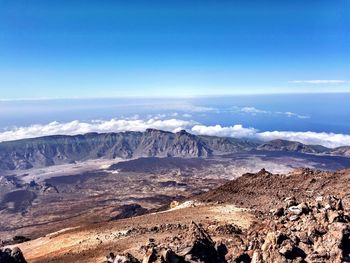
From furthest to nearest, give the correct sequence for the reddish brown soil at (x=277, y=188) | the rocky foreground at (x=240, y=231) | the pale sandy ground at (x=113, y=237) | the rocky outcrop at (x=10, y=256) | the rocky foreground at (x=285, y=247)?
the reddish brown soil at (x=277, y=188) → the pale sandy ground at (x=113, y=237) → the rocky outcrop at (x=10, y=256) → the rocky foreground at (x=240, y=231) → the rocky foreground at (x=285, y=247)

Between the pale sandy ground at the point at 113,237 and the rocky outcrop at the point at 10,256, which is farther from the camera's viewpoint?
the pale sandy ground at the point at 113,237

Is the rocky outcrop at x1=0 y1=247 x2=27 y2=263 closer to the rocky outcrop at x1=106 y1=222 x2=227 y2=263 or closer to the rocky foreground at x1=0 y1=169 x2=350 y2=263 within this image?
the rocky foreground at x1=0 y1=169 x2=350 y2=263

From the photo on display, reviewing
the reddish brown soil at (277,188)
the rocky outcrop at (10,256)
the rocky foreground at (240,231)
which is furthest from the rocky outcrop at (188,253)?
the reddish brown soil at (277,188)

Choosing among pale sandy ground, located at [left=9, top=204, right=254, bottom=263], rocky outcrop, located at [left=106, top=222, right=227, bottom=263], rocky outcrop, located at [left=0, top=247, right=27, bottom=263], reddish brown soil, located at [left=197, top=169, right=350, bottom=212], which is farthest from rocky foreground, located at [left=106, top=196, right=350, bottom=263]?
reddish brown soil, located at [left=197, top=169, right=350, bottom=212]

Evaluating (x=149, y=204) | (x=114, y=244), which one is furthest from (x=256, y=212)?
(x=149, y=204)

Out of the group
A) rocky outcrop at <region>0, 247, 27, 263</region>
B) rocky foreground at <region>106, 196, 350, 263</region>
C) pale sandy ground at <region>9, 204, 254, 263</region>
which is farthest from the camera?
pale sandy ground at <region>9, 204, 254, 263</region>

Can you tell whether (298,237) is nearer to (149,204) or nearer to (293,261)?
(293,261)

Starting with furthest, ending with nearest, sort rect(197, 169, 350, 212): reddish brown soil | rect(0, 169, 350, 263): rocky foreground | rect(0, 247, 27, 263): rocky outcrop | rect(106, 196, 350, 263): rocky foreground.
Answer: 1. rect(197, 169, 350, 212): reddish brown soil
2. rect(0, 247, 27, 263): rocky outcrop
3. rect(0, 169, 350, 263): rocky foreground
4. rect(106, 196, 350, 263): rocky foreground

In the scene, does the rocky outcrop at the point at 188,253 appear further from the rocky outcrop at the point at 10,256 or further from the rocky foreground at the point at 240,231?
the rocky outcrop at the point at 10,256

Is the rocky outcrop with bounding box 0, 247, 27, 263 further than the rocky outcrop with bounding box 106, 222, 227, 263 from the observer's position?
Yes
